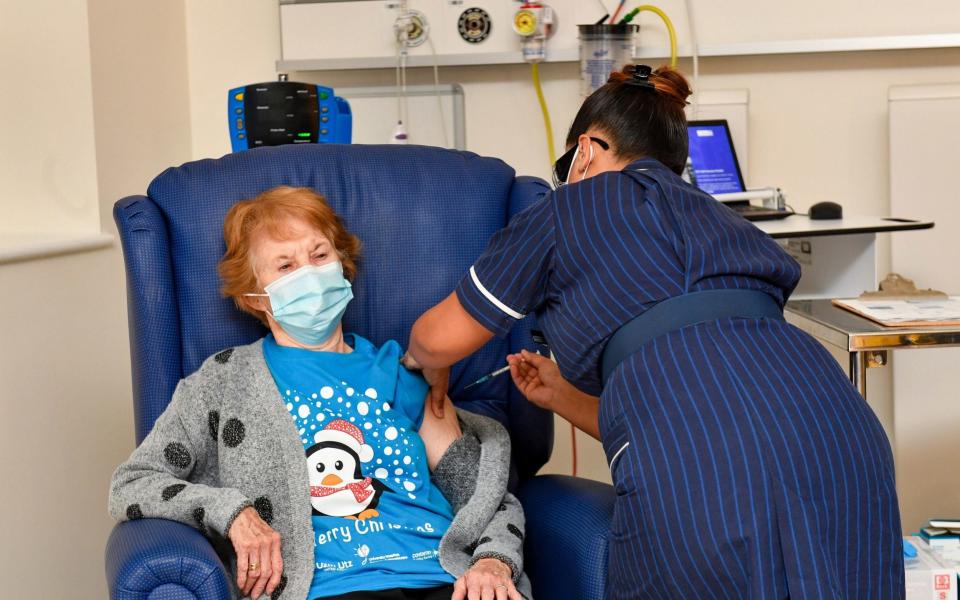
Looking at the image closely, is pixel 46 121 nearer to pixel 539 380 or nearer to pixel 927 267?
pixel 539 380

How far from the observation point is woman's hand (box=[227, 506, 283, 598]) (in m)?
1.47

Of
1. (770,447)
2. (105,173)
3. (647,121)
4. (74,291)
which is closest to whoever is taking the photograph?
(770,447)

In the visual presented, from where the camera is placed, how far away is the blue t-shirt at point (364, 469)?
1561 millimetres

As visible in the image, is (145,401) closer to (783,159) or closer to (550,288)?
(550,288)

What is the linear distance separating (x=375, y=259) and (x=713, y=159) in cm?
152

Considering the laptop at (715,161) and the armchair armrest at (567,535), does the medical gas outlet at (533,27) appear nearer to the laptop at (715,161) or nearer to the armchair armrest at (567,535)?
the laptop at (715,161)

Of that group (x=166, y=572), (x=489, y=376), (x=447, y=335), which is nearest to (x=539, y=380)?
(x=489, y=376)

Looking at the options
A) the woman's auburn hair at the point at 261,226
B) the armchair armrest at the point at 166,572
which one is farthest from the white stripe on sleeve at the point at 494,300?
the armchair armrest at the point at 166,572

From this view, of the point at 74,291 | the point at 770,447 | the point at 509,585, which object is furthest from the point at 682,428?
the point at 74,291

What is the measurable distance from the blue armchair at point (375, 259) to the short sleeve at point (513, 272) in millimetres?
341

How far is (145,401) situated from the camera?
5.79 ft

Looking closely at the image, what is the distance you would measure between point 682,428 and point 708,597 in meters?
0.21

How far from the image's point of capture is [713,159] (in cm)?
308

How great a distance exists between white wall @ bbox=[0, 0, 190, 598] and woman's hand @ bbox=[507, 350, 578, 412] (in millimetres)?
1070
